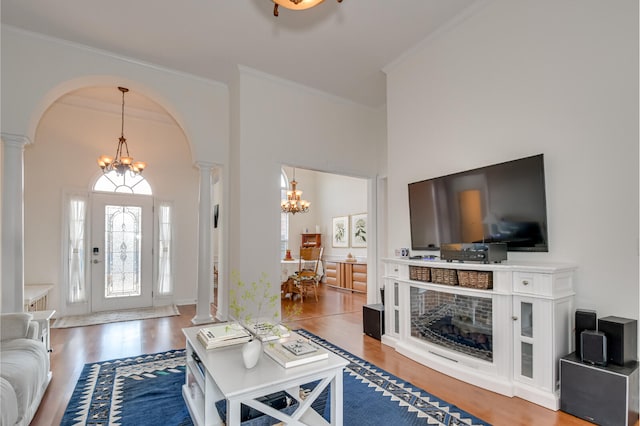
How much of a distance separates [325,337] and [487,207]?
236cm

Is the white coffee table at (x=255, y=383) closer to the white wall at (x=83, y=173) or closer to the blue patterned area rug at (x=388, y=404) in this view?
the blue patterned area rug at (x=388, y=404)

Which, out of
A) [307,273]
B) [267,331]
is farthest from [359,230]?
[267,331]

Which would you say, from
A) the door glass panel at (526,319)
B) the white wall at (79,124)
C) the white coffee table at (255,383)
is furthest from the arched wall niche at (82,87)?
the door glass panel at (526,319)

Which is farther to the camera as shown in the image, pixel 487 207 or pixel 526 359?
pixel 487 207

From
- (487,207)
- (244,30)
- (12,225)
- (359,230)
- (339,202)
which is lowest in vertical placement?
(359,230)

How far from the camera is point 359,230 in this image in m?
8.47

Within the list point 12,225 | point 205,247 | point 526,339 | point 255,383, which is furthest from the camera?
point 205,247

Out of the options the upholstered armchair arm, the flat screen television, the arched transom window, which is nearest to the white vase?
the upholstered armchair arm

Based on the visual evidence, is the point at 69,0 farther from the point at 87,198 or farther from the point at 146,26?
the point at 87,198

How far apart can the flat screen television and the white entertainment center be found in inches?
12.0

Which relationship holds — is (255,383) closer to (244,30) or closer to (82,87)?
(244,30)

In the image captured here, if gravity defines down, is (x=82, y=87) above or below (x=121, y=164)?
above

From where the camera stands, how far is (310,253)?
732 cm

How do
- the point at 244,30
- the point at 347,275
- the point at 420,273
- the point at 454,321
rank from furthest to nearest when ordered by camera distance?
the point at 347,275
the point at 244,30
the point at 420,273
the point at 454,321
